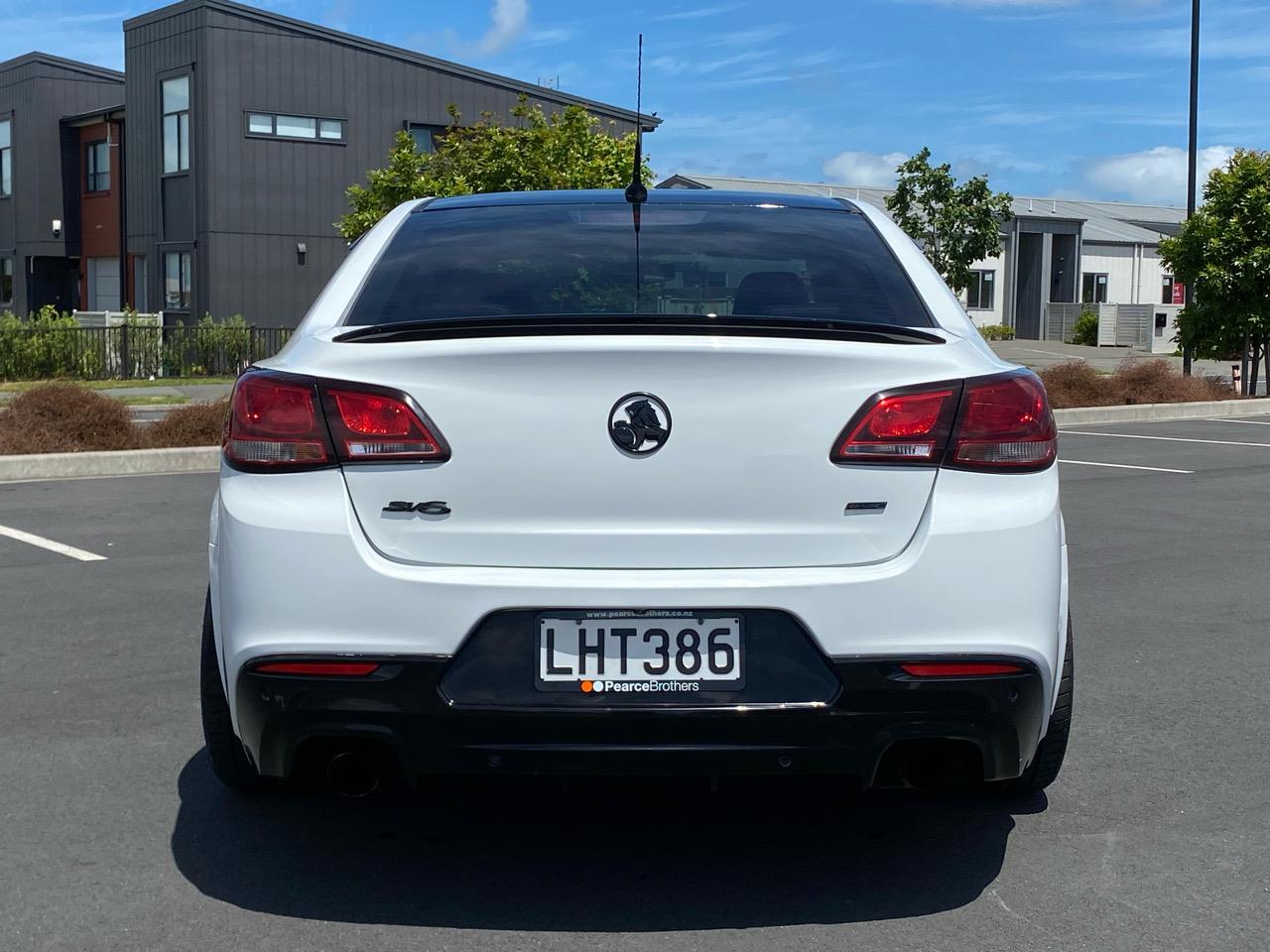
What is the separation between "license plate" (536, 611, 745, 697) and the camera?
3.12 metres

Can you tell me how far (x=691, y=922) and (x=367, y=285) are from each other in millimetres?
1739

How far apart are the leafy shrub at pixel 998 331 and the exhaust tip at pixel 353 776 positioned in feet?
175

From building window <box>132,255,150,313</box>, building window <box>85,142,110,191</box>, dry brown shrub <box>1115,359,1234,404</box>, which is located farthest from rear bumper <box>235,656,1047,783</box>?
building window <box>85,142,110,191</box>

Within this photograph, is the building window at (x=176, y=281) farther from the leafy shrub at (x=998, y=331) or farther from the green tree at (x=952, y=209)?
the leafy shrub at (x=998, y=331)

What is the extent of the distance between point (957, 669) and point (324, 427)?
1426mm

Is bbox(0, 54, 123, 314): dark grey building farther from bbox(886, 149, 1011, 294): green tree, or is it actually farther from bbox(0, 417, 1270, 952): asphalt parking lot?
bbox(0, 417, 1270, 952): asphalt parking lot

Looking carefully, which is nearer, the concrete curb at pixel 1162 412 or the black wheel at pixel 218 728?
the black wheel at pixel 218 728

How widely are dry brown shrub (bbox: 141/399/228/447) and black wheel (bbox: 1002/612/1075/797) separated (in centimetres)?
1087

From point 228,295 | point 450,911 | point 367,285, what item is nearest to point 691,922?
point 450,911

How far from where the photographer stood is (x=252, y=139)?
33.8 meters

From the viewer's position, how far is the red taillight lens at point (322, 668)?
10.3ft

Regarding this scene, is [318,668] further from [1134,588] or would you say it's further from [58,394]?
[58,394]

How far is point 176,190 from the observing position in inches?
1371

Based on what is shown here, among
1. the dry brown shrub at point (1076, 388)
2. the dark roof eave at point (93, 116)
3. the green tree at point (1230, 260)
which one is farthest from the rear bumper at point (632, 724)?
the dark roof eave at point (93, 116)
